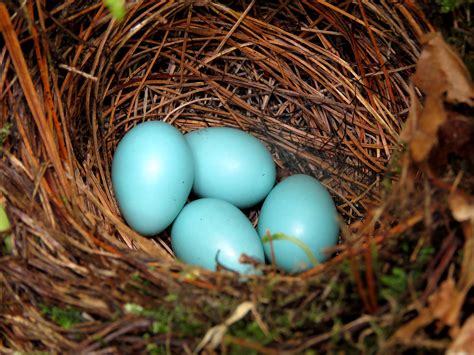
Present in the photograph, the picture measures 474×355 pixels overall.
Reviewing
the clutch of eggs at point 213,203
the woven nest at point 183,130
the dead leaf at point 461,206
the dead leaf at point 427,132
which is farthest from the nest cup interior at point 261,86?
the dead leaf at point 461,206

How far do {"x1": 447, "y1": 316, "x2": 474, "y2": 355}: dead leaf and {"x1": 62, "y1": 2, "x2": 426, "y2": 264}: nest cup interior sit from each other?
2.22 ft

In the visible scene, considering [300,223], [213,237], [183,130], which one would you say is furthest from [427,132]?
[183,130]

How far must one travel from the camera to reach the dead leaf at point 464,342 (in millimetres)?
978

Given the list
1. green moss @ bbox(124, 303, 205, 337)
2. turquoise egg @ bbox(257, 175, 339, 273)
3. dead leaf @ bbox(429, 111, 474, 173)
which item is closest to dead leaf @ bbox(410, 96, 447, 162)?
dead leaf @ bbox(429, 111, 474, 173)

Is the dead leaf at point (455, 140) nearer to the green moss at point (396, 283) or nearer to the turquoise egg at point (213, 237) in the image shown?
the green moss at point (396, 283)

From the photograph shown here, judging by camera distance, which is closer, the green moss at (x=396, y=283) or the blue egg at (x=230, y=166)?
the green moss at (x=396, y=283)

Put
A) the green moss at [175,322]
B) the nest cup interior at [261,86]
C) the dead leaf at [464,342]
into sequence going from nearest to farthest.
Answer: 1. the dead leaf at [464,342]
2. the green moss at [175,322]
3. the nest cup interior at [261,86]

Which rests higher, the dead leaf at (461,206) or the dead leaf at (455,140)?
the dead leaf at (455,140)

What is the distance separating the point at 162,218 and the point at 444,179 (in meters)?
0.72

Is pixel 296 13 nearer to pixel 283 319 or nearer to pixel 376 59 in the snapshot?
pixel 376 59

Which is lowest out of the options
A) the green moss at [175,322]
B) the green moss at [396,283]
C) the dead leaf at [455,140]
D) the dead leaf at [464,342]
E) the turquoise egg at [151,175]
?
the green moss at [175,322]

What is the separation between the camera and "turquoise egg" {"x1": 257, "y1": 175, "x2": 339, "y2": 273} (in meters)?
1.48

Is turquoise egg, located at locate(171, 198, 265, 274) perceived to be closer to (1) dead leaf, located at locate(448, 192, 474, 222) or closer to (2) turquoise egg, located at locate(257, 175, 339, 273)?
(2) turquoise egg, located at locate(257, 175, 339, 273)

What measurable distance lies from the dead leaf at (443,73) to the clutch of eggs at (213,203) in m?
0.44
